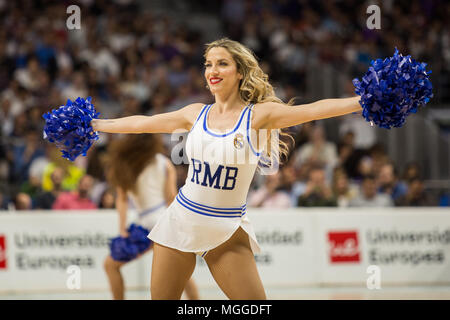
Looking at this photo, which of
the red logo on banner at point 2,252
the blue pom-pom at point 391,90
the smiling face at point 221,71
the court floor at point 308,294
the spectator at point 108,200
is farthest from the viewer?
the spectator at point 108,200

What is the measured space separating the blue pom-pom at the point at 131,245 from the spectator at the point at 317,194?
3.09m

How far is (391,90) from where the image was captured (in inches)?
132

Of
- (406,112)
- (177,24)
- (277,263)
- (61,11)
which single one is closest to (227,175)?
(406,112)

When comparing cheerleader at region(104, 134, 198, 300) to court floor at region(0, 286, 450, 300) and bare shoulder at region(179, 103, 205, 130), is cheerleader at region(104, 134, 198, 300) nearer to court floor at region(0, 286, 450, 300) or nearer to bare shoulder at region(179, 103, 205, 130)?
court floor at region(0, 286, 450, 300)

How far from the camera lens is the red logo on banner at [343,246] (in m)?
7.73

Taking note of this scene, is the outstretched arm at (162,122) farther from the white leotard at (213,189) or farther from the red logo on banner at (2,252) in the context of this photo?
the red logo on banner at (2,252)

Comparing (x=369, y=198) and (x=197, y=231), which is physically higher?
(x=369, y=198)

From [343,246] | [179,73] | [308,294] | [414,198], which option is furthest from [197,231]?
[179,73]

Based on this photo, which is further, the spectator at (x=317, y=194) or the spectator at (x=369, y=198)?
the spectator at (x=369, y=198)

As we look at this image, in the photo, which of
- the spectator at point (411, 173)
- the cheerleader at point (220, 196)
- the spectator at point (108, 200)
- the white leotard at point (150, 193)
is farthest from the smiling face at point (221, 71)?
the spectator at point (411, 173)

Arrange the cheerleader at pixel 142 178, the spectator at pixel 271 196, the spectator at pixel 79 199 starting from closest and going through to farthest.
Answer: the cheerleader at pixel 142 178
the spectator at pixel 79 199
the spectator at pixel 271 196

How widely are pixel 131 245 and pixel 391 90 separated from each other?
2.92m

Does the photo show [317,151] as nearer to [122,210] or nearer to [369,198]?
[369,198]

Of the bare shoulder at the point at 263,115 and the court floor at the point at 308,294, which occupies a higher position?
the bare shoulder at the point at 263,115
